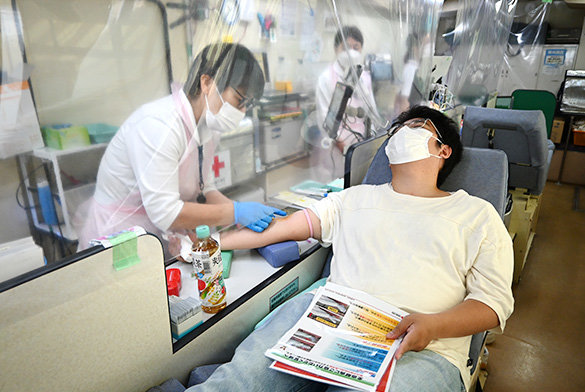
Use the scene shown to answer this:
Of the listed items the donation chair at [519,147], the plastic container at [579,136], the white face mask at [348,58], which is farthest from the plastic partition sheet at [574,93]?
the white face mask at [348,58]

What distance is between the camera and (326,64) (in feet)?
5.61

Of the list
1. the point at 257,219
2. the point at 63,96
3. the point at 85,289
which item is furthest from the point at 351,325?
the point at 63,96

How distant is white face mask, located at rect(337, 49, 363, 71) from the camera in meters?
1.74

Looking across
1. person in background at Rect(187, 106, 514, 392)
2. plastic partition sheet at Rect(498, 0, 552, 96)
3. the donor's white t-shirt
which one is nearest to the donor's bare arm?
person in background at Rect(187, 106, 514, 392)

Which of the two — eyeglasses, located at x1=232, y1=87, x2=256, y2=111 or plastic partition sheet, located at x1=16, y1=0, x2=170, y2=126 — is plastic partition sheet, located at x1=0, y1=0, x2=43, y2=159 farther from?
eyeglasses, located at x1=232, y1=87, x2=256, y2=111

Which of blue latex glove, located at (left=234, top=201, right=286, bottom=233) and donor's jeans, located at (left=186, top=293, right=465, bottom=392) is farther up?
blue latex glove, located at (left=234, top=201, right=286, bottom=233)

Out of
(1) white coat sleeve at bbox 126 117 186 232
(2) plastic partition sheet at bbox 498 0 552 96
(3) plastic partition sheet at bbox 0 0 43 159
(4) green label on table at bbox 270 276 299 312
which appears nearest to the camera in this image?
(3) plastic partition sheet at bbox 0 0 43 159

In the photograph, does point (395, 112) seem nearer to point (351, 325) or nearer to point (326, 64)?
point (326, 64)

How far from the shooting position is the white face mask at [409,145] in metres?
1.28

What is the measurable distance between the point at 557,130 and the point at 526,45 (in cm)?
152

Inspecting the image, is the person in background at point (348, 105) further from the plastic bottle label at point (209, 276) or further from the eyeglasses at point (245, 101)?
the plastic bottle label at point (209, 276)

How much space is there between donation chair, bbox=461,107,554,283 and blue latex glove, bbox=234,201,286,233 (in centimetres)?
156

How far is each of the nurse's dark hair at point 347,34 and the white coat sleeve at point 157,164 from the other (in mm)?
1022

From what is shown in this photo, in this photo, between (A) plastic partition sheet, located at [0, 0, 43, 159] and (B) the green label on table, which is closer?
(A) plastic partition sheet, located at [0, 0, 43, 159]
